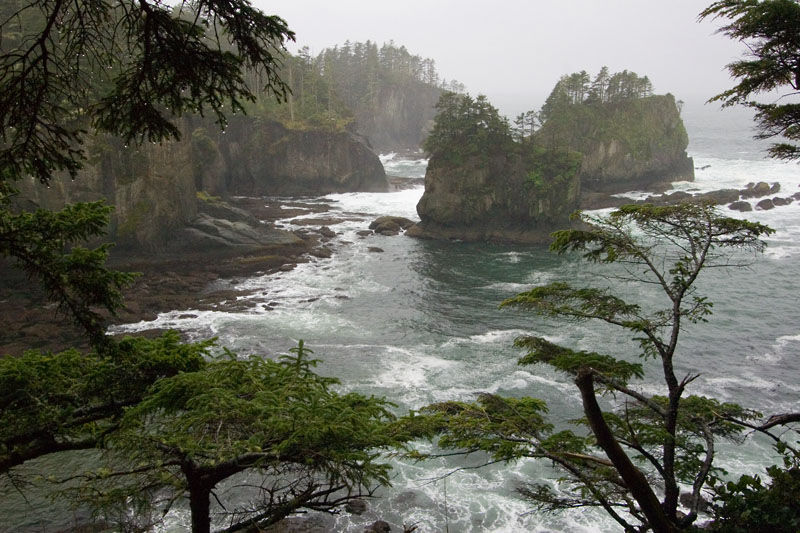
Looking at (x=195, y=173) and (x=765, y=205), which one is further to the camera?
(x=765, y=205)

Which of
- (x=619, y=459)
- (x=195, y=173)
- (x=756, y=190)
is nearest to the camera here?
(x=619, y=459)

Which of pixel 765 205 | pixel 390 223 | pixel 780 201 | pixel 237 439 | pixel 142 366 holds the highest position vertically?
pixel 142 366

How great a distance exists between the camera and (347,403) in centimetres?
697

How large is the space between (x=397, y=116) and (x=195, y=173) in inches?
2532

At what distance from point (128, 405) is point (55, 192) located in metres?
31.0

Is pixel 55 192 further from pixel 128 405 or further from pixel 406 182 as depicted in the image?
pixel 406 182

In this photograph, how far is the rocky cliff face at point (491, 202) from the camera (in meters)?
47.2

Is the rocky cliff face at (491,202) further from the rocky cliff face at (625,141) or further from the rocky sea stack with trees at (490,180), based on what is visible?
the rocky cliff face at (625,141)

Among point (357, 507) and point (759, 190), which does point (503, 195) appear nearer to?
point (759, 190)

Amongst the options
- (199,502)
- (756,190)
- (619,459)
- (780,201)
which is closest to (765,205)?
(780,201)

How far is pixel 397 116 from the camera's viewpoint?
10469 cm

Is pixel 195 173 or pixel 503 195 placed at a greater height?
pixel 195 173

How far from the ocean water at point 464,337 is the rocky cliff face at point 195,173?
892cm

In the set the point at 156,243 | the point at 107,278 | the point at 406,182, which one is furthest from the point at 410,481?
the point at 406,182
